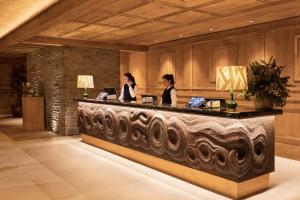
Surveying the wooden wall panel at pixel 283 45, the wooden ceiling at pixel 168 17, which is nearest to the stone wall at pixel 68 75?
the wooden ceiling at pixel 168 17

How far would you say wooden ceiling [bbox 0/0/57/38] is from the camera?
524 centimetres

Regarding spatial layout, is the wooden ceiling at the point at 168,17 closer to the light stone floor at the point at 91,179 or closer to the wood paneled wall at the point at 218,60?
the wood paneled wall at the point at 218,60

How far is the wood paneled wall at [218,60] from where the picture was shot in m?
5.62

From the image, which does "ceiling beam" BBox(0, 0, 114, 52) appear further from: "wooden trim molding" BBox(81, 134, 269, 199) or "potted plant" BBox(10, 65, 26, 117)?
"potted plant" BBox(10, 65, 26, 117)

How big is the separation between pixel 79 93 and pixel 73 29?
7.40 feet

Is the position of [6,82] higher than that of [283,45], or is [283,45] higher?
[283,45]

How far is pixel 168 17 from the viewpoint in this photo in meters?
5.39

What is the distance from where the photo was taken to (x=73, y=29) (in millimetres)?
6457

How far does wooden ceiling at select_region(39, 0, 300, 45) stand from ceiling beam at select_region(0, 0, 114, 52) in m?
0.21

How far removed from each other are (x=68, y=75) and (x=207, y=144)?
5.21m

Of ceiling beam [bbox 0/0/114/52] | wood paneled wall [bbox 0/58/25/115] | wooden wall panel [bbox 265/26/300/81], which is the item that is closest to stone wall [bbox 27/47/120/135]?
ceiling beam [bbox 0/0/114/52]

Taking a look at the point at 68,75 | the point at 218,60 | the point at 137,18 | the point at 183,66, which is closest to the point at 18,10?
the point at 137,18

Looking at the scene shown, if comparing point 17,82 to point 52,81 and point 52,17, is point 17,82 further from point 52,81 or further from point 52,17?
point 52,17

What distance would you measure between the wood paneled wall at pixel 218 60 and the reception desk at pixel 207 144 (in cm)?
197
